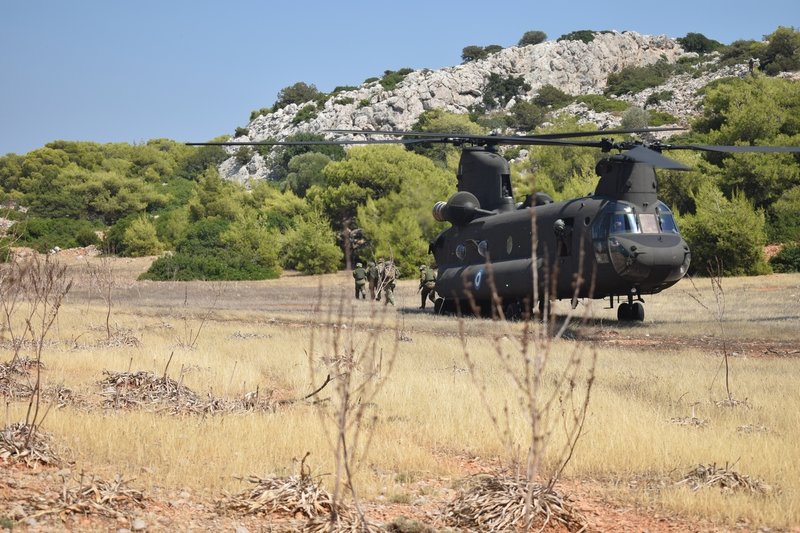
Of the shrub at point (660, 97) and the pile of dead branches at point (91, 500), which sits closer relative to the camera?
the pile of dead branches at point (91, 500)

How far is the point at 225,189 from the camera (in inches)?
2913

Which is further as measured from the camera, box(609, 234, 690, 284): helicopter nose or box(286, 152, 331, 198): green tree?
box(286, 152, 331, 198): green tree

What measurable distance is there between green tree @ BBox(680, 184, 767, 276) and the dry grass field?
1026 inches

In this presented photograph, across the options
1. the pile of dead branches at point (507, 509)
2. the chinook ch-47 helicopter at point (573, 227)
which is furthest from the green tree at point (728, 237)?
the pile of dead branches at point (507, 509)

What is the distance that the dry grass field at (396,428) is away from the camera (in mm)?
6379

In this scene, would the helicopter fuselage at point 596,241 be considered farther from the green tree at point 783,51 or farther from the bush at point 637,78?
the bush at point 637,78

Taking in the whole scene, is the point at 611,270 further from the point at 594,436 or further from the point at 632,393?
the point at 594,436

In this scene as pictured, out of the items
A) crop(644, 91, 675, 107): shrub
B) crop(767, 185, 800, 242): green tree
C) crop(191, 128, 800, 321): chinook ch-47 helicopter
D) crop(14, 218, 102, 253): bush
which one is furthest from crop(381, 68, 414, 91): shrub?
crop(191, 128, 800, 321): chinook ch-47 helicopter

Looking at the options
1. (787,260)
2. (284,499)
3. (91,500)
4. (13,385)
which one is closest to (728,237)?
(787,260)

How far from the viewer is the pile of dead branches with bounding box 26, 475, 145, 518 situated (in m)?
5.90

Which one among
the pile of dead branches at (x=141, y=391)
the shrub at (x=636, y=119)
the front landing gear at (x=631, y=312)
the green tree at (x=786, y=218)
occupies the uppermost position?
the shrub at (x=636, y=119)

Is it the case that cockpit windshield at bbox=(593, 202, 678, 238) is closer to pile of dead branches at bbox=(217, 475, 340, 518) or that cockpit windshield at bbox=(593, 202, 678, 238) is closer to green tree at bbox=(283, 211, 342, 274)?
pile of dead branches at bbox=(217, 475, 340, 518)

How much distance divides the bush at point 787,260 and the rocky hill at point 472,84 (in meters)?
69.6

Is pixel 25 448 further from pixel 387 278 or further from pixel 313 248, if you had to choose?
pixel 313 248
